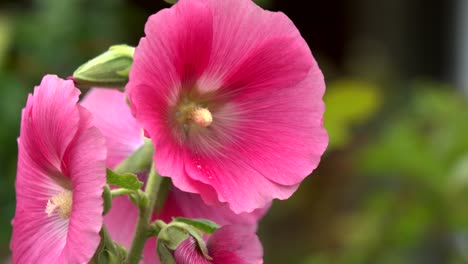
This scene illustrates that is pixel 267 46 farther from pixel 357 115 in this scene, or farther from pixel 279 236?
pixel 279 236

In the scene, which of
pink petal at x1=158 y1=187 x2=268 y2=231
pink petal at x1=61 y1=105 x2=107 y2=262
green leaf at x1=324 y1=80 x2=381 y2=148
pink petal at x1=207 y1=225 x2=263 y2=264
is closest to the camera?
pink petal at x1=61 y1=105 x2=107 y2=262

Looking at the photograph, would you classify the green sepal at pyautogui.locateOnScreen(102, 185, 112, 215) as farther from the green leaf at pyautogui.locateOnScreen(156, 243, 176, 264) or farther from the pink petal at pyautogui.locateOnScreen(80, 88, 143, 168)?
the pink petal at pyautogui.locateOnScreen(80, 88, 143, 168)

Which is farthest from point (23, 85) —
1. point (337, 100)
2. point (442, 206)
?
point (442, 206)

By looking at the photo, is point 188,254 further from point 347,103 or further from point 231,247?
point 347,103

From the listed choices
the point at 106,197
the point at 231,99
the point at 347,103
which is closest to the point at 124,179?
the point at 106,197

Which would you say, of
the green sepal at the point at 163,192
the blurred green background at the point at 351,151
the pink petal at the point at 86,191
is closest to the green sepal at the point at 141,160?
the green sepal at the point at 163,192

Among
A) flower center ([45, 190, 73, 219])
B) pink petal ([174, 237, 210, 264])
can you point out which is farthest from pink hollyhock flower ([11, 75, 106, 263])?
pink petal ([174, 237, 210, 264])
